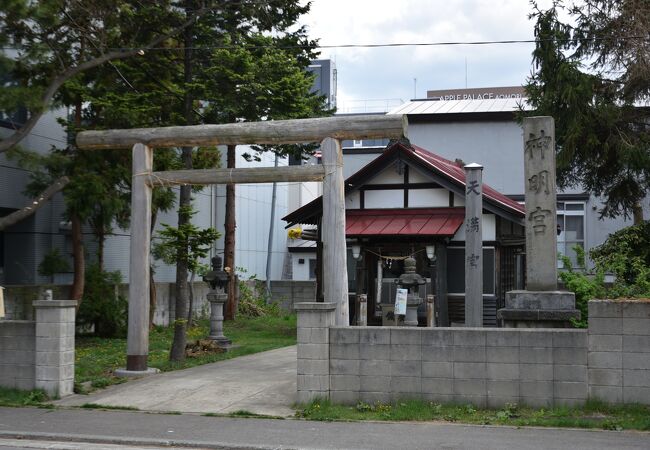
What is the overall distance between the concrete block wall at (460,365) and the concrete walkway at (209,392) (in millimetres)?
1223

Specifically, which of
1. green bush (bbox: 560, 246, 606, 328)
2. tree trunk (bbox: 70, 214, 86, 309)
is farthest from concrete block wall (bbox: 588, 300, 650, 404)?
tree trunk (bbox: 70, 214, 86, 309)

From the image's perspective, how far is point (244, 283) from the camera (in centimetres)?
3266

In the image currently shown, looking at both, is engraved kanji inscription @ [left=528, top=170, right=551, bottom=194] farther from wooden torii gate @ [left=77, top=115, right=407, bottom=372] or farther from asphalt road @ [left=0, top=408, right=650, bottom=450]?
asphalt road @ [left=0, top=408, right=650, bottom=450]

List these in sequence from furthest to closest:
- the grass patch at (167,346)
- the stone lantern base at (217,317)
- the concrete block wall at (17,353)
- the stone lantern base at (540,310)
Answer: the stone lantern base at (217,317) < the grass patch at (167,346) < the concrete block wall at (17,353) < the stone lantern base at (540,310)

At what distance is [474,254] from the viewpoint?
15.8 meters

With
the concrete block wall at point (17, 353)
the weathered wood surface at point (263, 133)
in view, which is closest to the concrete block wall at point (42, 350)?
the concrete block wall at point (17, 353)

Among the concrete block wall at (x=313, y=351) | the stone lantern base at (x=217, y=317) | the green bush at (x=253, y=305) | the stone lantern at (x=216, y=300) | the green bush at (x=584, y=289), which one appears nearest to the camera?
the concrete block wall at (x=313, y=351)

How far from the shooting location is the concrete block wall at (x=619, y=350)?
1055cm

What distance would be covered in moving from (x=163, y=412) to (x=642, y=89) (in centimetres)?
1520

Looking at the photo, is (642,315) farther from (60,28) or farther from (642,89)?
(60,28)

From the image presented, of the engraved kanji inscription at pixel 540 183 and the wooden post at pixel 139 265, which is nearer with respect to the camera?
the engraved kanji inscription at pixel 540 183

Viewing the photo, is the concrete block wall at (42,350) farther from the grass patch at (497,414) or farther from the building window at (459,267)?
the building window at (459,267)

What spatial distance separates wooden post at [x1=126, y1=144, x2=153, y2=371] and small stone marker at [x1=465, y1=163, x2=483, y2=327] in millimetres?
6376

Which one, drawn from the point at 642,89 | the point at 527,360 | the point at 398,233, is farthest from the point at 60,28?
the point at 642,89
